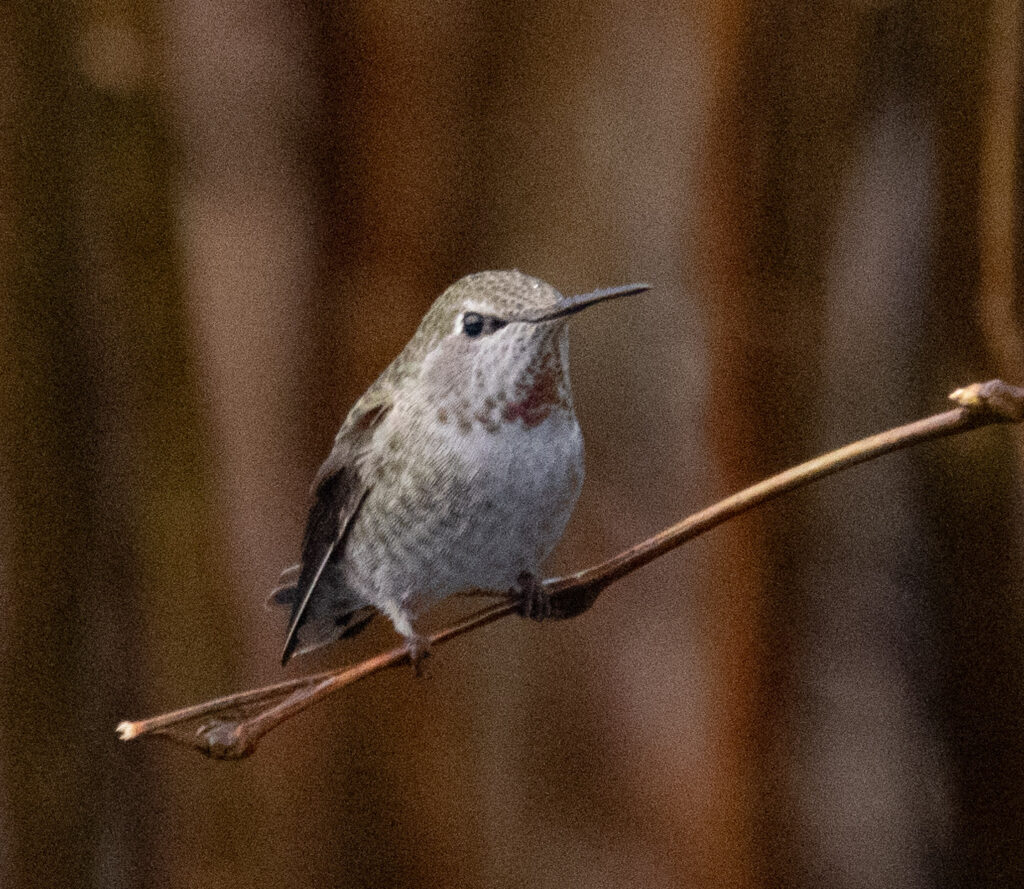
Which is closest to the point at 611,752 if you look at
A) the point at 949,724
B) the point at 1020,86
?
the point at 949,724

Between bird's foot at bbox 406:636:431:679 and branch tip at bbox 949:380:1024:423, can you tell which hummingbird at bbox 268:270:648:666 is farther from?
branch tip at bbox 949:380:1024:423

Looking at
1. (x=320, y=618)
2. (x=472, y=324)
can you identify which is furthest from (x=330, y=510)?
(x=472, y=324)

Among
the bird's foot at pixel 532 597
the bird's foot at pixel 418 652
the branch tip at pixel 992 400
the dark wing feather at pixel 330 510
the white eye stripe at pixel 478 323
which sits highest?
the white eye stripe at pixel 478 323

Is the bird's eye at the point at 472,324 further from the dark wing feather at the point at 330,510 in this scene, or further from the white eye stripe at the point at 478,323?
the dark wing feather at the point at 330,510

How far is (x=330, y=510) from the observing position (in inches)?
32.8

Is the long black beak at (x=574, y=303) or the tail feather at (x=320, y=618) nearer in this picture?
the long black beak at (x=574, y=303)

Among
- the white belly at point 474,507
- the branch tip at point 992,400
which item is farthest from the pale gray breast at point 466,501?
the branch tip at point 992,400

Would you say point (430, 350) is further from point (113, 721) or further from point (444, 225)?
point (113, 721)

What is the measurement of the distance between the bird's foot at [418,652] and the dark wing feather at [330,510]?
0.10 meters

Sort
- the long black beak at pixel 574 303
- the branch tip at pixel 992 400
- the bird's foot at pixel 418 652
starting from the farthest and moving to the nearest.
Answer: the bird's foot at pixel 418 652 < the long black beak at pixel 574 303 < the branch tip at pixel 992 400

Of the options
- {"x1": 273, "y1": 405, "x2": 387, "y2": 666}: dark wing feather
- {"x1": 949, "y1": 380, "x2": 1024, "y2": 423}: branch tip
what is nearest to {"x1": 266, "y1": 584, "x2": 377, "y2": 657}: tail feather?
{"x1": 273, "y1": 405, "x2": 387, "y2": 666}: dark wing feather

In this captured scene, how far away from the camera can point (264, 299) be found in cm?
82

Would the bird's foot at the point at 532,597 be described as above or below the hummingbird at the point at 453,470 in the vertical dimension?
below

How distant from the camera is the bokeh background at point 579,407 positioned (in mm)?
712
